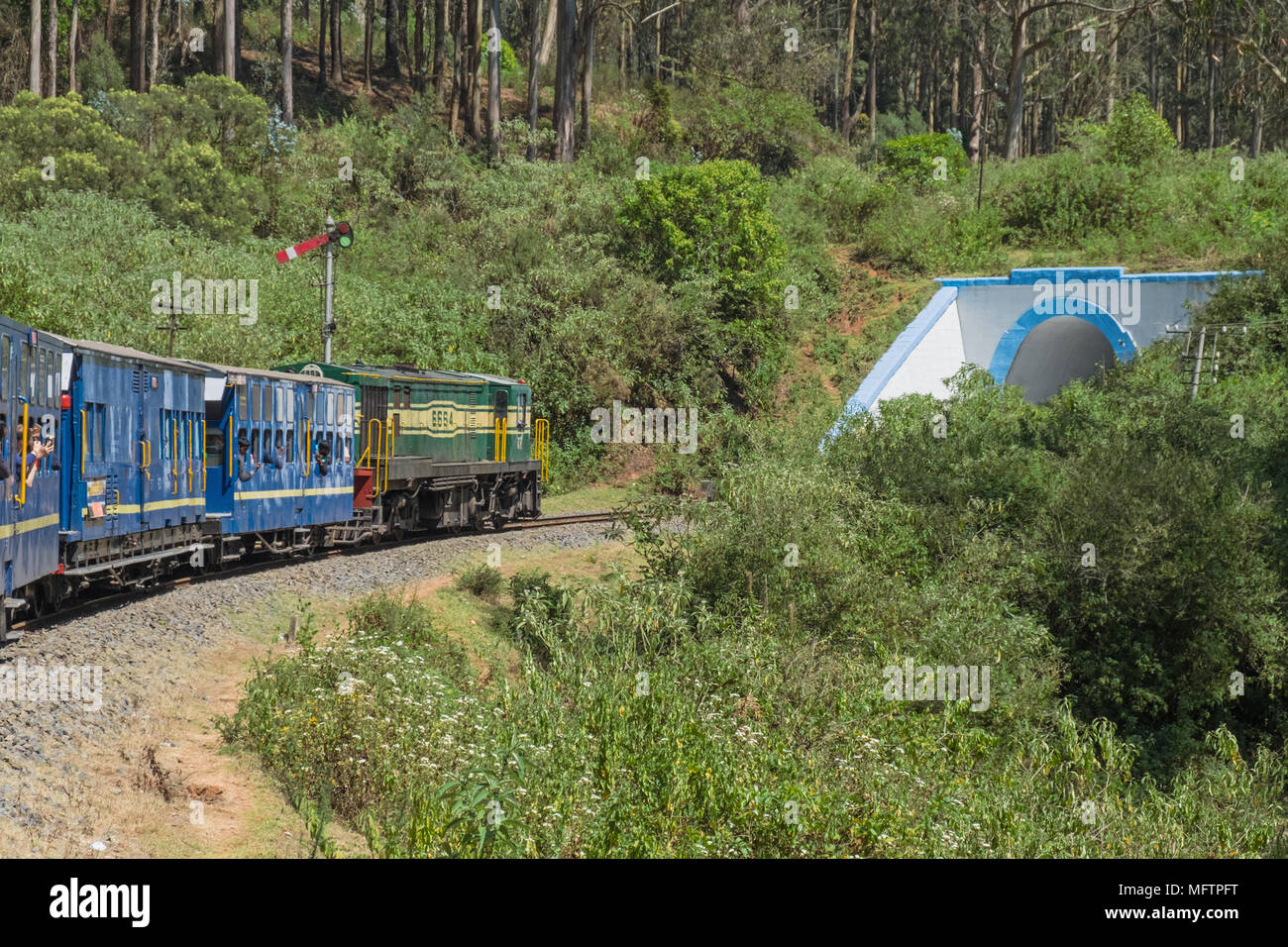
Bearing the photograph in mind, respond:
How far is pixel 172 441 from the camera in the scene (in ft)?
54.7

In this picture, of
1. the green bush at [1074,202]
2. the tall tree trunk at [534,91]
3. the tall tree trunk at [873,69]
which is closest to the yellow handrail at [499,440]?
the tall tree trunk at [534,91]

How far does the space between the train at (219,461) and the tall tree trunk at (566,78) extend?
21.7m

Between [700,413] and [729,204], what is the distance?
22.6 feet

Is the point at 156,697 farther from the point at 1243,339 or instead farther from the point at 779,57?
the point at 779,57

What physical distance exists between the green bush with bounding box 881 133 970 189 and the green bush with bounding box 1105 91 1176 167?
734 centimetres

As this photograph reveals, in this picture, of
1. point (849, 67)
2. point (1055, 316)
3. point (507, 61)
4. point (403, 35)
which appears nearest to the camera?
point (1055, 316)

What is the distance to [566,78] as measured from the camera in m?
47.2

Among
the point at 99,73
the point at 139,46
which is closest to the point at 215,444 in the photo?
the point at 99,73

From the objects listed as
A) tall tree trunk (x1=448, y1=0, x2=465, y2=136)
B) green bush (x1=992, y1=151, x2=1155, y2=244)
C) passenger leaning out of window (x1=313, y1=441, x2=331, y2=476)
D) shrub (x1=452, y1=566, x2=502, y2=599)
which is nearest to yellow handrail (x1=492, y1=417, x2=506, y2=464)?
passenger leaning out of window (x1=313, y1=441, x2=331, y2=476)

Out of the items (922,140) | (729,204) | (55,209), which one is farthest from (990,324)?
(55,209)

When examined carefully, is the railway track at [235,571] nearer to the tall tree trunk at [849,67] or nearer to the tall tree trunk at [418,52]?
the tall tree trunk at [418,52]

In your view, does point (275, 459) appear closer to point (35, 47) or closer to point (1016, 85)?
point (35, 47)

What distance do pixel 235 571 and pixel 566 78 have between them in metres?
33.4

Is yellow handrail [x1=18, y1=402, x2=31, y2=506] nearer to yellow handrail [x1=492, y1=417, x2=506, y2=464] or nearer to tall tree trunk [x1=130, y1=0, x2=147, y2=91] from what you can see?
yellow handrail [x1=492, y1=417, x2=506, y2=464]
